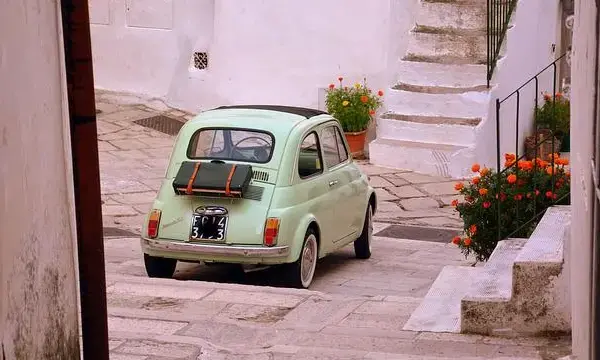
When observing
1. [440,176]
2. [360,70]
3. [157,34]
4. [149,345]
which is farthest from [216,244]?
[157,34]

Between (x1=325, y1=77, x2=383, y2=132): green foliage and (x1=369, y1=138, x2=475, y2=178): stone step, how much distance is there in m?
0.33

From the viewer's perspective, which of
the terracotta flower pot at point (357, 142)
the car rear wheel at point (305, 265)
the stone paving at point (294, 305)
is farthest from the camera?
the terracotta flower pot at point (357, 142)

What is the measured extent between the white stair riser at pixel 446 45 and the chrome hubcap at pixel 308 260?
588cm

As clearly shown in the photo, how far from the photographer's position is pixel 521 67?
1588 centimetres

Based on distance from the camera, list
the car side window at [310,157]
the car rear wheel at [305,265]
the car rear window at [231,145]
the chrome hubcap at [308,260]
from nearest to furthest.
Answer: the car rear wheel at [305,265]
the chrome hubcap at [308,260]
the car rear window at [231,145]
the car side window at [310,157]

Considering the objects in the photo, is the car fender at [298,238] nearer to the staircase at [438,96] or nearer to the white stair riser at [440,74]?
the staircase at [438,96]

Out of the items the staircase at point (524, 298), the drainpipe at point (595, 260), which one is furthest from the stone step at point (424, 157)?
the drainpipe at point (595, 260)

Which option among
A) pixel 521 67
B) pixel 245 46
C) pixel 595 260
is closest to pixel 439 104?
pixel 521 67

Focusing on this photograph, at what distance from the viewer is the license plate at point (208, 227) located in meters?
9.59

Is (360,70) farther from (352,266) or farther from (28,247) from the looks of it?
(28,247)

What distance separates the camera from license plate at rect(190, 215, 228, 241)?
9594mm

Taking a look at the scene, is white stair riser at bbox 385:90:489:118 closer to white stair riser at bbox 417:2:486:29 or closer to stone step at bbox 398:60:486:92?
stone step at bbox 398:60:486:92

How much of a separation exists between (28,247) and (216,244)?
438 centimetres

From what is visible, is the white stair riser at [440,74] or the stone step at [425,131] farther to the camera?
the white stair riser at [440,74]
